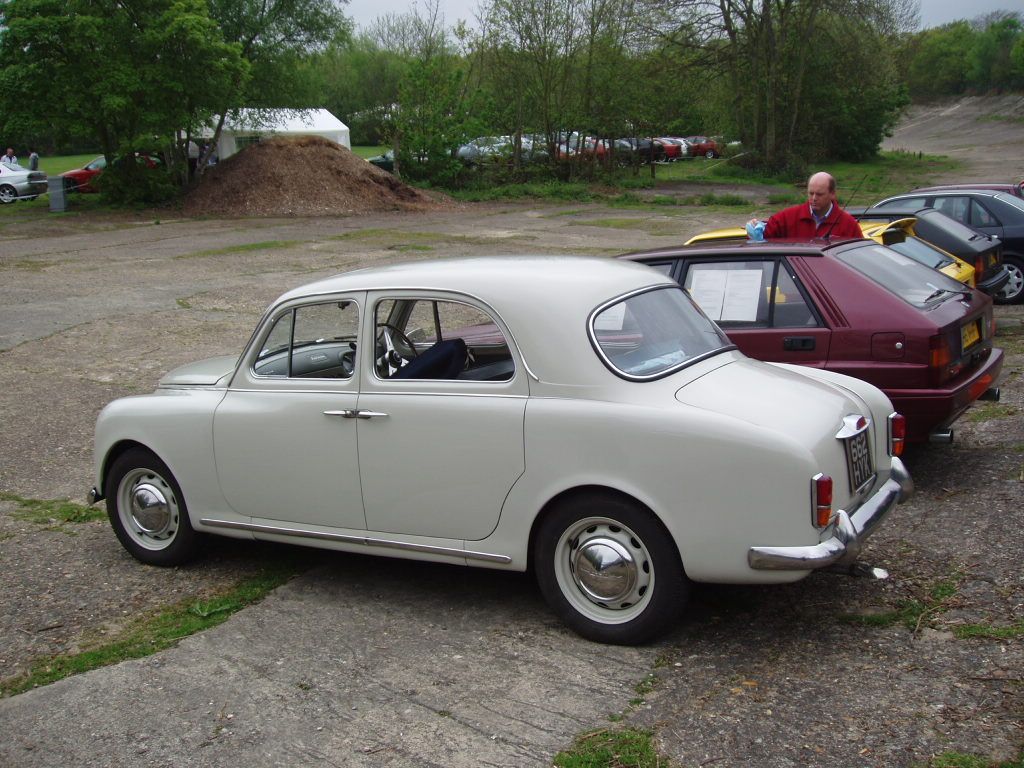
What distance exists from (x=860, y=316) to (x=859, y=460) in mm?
2113

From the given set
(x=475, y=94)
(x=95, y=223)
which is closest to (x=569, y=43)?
(x=475, y=94)

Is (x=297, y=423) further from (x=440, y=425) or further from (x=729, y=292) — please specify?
(x=729, y=292)

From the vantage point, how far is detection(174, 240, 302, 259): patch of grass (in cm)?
2211

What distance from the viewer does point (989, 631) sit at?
4.23 metres

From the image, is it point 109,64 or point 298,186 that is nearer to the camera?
point 109,64

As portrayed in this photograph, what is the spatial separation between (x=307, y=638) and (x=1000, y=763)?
2.92 m

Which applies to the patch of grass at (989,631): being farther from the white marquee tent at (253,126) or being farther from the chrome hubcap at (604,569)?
the white marquee tent at (253,126)

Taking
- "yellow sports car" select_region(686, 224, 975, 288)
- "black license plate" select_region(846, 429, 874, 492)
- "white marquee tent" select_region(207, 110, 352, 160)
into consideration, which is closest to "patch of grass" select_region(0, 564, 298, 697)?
"black license plate" select_region(846, 429, 874, 492)

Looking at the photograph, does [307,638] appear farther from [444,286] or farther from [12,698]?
[444,286]

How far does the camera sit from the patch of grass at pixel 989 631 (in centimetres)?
417

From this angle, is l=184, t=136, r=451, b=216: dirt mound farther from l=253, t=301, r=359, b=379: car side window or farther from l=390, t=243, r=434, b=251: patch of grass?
l=253, t=301, r=359, b=379: car side window

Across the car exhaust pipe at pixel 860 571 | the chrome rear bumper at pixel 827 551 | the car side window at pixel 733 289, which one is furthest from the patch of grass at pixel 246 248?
the chrome rear bumper at pixel 827 551

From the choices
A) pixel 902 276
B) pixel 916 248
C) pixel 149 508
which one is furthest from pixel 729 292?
pixel 916 248

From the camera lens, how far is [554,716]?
12.6ft
